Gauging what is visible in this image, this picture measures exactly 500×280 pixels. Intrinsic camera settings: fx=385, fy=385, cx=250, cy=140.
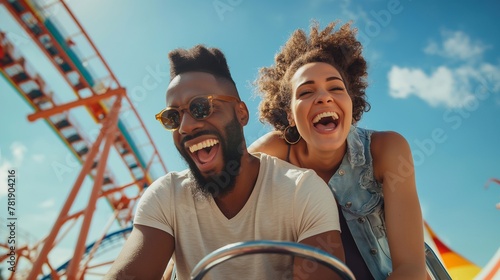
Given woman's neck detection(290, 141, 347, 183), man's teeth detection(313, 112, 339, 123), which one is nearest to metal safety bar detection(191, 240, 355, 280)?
man's teeth detection(313, 112, 339, 123)

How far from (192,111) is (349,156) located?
1.01 m

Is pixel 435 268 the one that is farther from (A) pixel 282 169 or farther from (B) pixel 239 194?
(B) pixel 239 194

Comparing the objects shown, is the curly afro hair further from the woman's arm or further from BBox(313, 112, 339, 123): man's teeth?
the woman's arm

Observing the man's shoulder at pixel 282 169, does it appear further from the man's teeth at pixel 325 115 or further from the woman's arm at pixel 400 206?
the woman's arm at pixel 400 206

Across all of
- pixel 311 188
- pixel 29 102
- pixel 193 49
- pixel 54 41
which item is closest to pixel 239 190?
pixel 311 188

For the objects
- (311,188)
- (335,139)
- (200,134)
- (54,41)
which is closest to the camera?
(311,188)

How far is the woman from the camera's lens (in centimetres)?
192

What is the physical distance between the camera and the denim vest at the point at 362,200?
210 cm

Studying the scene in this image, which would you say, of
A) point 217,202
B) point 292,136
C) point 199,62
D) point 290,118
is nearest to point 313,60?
point 290,118

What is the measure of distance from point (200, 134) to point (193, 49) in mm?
573

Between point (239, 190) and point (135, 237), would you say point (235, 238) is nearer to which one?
point (239, 190)

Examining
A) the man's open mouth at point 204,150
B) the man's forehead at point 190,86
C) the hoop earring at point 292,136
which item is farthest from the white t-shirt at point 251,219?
the hoop earring at point 292,136

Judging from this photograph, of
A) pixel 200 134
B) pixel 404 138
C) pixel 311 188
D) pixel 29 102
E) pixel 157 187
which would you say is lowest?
pixel 404 138

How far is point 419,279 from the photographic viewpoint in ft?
5.51
